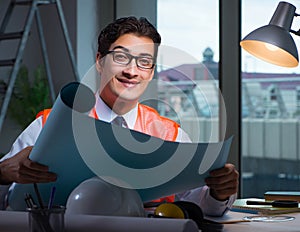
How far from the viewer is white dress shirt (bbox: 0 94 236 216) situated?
1598 millimetres

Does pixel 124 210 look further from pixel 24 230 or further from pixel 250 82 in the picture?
pixel 250 82

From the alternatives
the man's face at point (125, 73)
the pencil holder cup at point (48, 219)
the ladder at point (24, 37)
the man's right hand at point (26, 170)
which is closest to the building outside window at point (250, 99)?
the ladder at point (24, 37)

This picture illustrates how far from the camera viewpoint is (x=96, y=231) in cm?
103

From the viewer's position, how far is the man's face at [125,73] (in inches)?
70.6

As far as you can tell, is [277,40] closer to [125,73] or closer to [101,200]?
[125,73]

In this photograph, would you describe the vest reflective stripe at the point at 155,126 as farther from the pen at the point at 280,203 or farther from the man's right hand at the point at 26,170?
the man's right hand at the point at 26,170

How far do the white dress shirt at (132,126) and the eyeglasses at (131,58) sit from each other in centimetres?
14

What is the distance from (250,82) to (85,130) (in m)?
2.64

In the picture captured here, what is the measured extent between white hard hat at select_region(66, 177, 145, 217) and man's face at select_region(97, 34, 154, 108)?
66 centimetres

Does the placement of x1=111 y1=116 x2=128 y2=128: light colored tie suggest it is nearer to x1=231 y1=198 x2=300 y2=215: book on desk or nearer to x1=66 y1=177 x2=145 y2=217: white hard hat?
x1=231 y1=198 x2=300 y2=215: book on desk

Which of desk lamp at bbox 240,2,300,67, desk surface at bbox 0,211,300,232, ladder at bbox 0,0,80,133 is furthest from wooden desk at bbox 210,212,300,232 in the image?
ladder at bbox 0,0,80,133

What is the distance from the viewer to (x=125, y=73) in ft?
5.89

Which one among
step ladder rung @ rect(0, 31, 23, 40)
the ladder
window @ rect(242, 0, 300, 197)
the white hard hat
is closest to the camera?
the white hard hat

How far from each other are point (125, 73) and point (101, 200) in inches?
27.9
